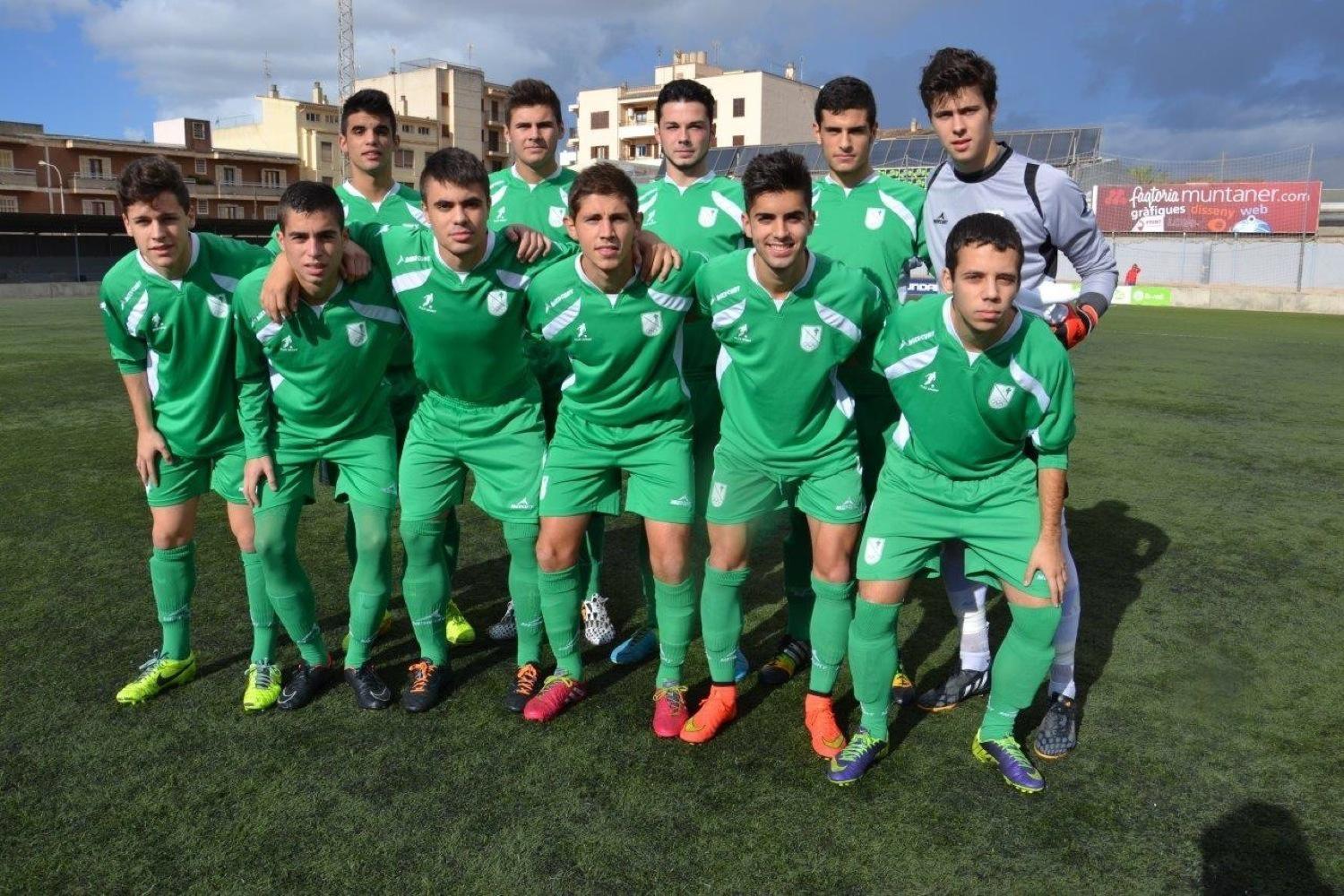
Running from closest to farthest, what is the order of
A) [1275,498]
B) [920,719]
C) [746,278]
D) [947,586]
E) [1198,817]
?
[1198,817] → [746,278] → [920,719] → [947,586] → [1275,498]

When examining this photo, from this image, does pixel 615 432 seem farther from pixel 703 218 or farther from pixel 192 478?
pixel 192 478

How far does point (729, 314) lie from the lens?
339 cm

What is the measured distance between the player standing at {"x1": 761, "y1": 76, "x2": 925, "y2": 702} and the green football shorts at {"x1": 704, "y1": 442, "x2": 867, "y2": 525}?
399mm

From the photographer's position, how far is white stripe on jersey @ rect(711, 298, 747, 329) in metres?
3.37

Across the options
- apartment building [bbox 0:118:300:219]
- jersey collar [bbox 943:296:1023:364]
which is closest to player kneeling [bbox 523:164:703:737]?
jersey collar [bbox 943:296:1023:364]

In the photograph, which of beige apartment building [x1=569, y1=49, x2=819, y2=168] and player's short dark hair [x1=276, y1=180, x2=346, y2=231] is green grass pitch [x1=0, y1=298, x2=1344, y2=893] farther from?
beige apartment building [x1=569, y1=49, x2=819, y2=168]

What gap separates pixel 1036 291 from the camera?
3.57 metres

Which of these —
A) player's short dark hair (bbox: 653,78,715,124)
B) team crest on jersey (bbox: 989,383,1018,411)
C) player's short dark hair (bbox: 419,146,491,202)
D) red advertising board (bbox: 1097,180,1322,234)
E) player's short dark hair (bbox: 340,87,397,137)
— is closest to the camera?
team crest on jersey (bbox: 989,383,1018,411)

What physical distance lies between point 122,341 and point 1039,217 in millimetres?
3415

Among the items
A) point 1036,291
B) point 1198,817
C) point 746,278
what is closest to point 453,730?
point 746,278

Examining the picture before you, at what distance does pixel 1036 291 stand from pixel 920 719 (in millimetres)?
1621

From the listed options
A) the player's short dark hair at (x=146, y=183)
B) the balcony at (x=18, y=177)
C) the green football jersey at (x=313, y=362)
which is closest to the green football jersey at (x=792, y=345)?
the green football jersey at (x=313, y=362)

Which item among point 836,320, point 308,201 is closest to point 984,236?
point 836,320

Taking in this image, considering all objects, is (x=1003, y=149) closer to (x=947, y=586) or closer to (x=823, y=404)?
(x=823, y=404)
